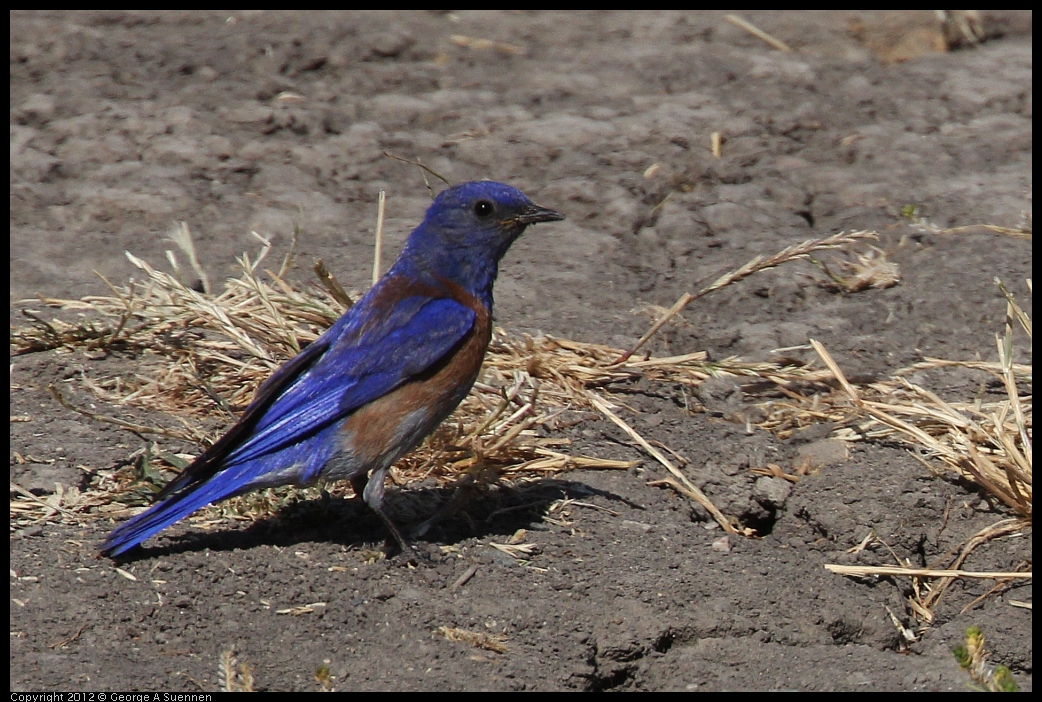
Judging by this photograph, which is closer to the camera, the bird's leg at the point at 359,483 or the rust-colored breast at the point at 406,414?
the rust-colored breast at the point at 406,414

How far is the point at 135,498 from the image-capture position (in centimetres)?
412

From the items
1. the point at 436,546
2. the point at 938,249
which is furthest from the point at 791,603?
the point at 938,249

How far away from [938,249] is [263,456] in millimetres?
3214

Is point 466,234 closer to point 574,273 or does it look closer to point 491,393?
point 491,393

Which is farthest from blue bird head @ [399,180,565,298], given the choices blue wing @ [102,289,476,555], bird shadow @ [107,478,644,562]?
bird shadow @ [107,478,644,562]

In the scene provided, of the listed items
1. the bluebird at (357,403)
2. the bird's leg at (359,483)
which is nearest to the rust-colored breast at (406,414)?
the bluebird at (357,403)

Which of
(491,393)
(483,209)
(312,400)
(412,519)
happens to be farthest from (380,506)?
(483,209)

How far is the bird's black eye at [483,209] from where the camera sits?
4.40m

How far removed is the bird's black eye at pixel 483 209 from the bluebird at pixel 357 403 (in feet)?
0.78

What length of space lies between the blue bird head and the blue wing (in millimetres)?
184

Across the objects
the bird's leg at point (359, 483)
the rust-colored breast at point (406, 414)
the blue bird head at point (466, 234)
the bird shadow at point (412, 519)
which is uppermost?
the blue bird head at point (466, 234)

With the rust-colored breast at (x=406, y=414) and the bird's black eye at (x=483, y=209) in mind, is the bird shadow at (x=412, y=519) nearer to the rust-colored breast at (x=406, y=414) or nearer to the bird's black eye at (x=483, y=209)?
the rust-colored breast at (x=406, y=414)

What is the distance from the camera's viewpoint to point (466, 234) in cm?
440

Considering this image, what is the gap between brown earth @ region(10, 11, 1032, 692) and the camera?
11.8 ft
